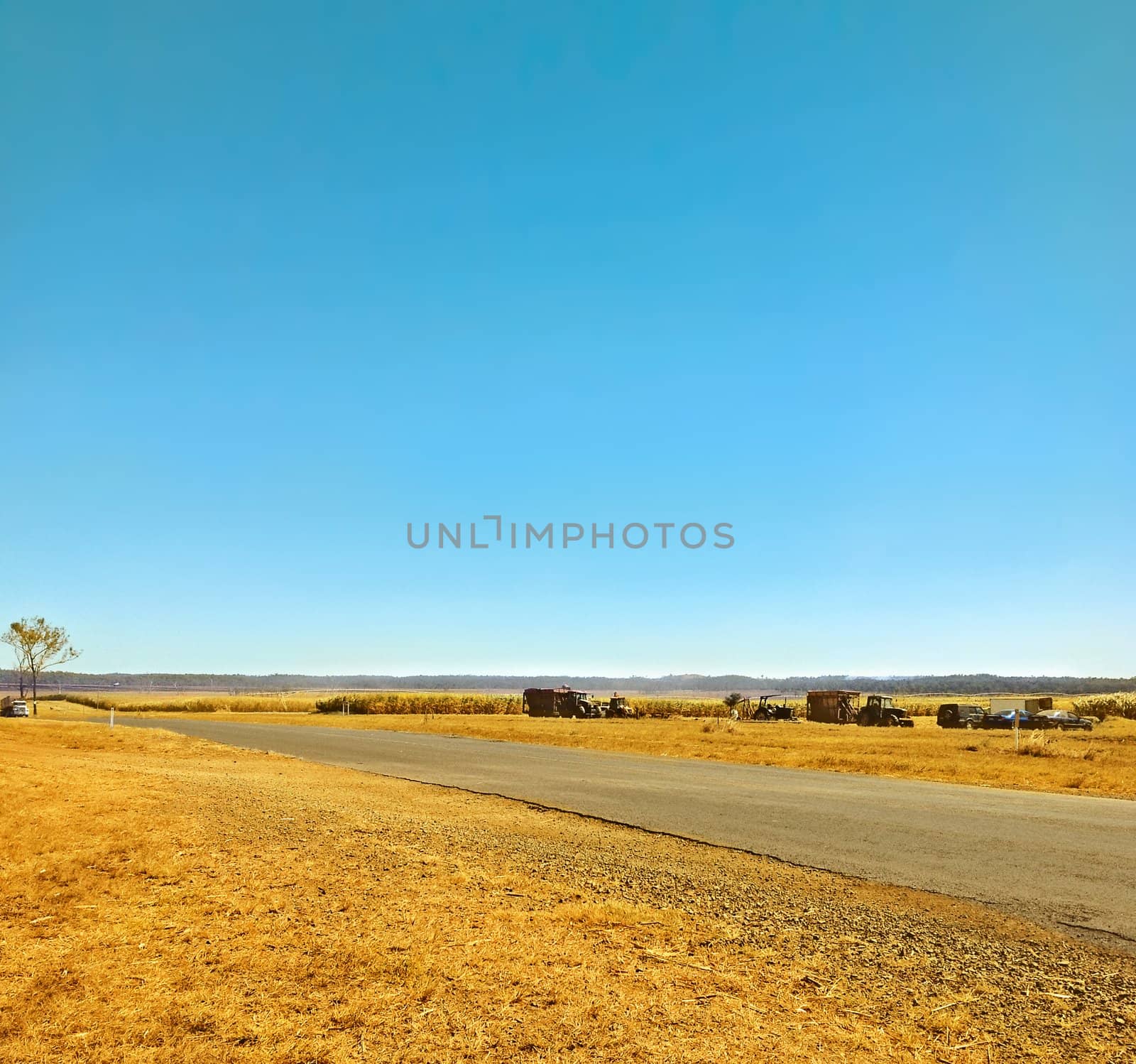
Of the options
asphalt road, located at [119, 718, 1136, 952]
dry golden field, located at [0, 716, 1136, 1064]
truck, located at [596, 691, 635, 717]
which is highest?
dry golden field, located at [0, 716, 1136, 1064]

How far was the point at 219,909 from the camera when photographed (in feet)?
25.0

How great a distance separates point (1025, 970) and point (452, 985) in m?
4.50

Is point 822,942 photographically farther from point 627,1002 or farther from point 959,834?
point 959,834

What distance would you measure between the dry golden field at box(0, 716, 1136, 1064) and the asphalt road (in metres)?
1.06

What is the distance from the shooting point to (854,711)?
61.4m

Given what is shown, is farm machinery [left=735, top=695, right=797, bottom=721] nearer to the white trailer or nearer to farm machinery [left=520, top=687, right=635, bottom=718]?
farm machinery [left=520, top=687, right=635, bottom=718]

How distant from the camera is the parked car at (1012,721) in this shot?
49.8m

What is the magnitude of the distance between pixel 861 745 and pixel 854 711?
27.8 meters

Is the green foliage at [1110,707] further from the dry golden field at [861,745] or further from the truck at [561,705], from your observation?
the truck at [561,705]

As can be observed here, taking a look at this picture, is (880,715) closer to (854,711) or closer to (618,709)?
(854,711)

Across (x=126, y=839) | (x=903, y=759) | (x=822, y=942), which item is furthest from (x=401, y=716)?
(x=822, y=942)

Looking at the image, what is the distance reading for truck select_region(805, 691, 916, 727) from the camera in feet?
186

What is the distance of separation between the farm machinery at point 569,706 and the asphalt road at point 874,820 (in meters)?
41.2

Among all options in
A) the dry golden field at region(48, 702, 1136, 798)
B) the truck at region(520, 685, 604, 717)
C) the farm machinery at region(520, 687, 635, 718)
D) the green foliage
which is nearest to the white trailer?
the green foliage
